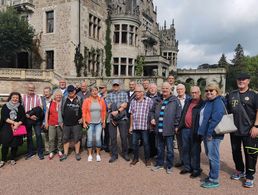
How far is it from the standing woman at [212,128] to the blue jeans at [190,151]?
1.35ft

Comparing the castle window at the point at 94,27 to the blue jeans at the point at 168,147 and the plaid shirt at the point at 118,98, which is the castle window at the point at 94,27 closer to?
the plaid shirt at the point at 118,98

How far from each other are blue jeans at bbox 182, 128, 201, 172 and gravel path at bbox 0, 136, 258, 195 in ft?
0.87

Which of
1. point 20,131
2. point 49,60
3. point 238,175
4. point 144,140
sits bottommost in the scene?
point 238,175

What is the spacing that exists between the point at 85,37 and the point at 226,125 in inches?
778

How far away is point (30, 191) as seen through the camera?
172 inches

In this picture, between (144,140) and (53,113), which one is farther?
(53,113)

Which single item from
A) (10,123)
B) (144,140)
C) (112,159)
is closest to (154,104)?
(144,140)

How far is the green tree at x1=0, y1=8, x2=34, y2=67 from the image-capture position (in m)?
20.5

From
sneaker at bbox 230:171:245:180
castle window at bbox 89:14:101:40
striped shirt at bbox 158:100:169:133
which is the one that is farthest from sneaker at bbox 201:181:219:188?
castle window at bbox 89:14:101:40

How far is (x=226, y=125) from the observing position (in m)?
4.46

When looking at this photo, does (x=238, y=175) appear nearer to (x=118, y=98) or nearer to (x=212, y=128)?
(x=212, y=128)

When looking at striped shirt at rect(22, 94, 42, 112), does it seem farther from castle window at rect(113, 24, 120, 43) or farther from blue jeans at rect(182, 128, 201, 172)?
castle window at rect(113, 24, 120, 43)

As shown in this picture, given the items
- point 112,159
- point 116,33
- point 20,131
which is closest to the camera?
point 20,131

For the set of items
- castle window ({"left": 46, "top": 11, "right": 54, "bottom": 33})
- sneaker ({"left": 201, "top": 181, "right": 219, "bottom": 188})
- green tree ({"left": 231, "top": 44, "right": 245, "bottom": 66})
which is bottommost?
sneaker ({"left": 201, "top": 181, "right": 219, "bottom": 188})
